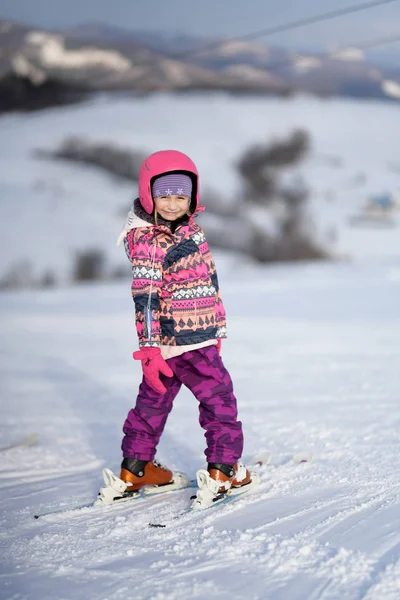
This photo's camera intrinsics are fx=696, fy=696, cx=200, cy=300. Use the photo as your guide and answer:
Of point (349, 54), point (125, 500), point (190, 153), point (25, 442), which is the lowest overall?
point (125, 500)

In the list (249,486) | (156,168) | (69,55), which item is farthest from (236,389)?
(69,55)

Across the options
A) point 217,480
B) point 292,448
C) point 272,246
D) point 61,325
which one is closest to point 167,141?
point 272,246

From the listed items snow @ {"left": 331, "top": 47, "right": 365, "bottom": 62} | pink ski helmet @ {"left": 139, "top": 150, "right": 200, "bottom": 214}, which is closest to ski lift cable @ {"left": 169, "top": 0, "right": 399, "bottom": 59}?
snow @ {"left": 331, "top": 47, "right": 365, "bottom": 62}

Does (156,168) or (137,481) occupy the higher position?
(156,168)

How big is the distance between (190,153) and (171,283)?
20.1ft

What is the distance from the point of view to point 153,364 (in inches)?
81.0

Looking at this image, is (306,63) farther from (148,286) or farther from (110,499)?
(110,499)

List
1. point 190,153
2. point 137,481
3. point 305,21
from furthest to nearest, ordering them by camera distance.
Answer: point 190,153, point 305,21, point 137,481

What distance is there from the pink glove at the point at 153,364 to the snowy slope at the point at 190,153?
5.45 metres

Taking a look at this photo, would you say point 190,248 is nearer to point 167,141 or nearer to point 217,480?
point 217,480

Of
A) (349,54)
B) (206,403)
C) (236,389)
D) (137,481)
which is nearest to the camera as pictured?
(206,403)

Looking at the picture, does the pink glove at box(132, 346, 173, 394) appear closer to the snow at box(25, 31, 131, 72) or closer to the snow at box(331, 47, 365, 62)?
the snow at box(331, 47, 365, 62)

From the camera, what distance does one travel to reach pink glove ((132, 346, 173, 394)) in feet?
6.73

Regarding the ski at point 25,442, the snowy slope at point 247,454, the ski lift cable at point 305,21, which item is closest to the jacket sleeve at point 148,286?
the snowy slope at point 247,454
